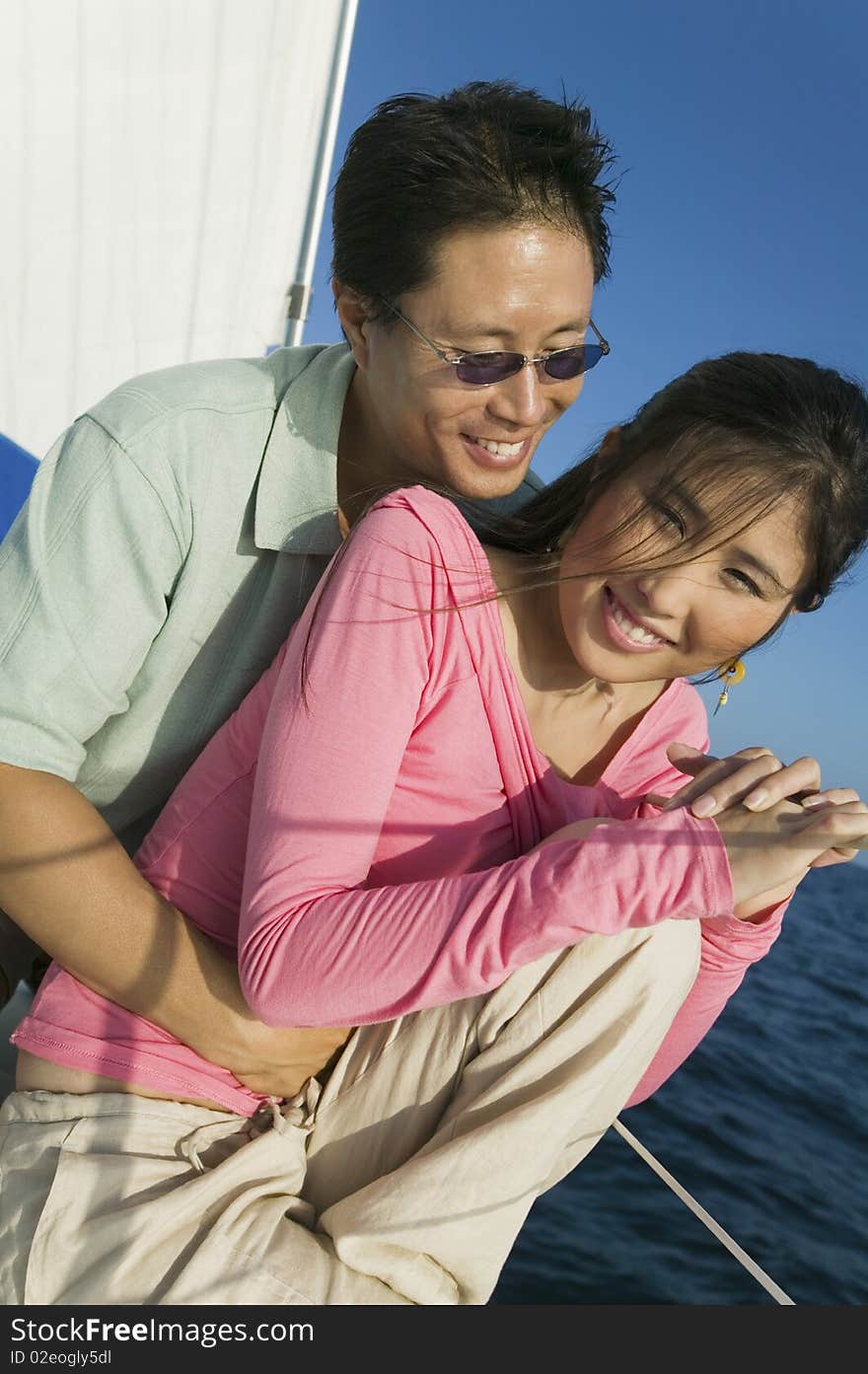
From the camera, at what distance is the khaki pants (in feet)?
4.90

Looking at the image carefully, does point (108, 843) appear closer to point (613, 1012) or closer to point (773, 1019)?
point (613, 1012)

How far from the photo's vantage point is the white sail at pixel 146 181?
3426mm

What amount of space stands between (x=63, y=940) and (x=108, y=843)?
0.14 metres

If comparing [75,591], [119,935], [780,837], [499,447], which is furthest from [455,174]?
[119,935]

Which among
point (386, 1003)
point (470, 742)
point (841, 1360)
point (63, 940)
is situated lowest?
point (841, 1360)

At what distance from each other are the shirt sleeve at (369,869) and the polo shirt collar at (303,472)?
33cm

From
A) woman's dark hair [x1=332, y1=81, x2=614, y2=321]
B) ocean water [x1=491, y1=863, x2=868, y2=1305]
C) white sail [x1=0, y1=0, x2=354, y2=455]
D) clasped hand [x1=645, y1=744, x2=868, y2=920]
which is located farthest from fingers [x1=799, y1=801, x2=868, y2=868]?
ocean water [x1=491, y1=863, x2=868, y2=1305]

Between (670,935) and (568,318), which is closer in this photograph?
(670,935)

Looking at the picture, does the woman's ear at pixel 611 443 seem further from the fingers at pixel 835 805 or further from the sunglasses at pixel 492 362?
the fingers at pixel 835 805

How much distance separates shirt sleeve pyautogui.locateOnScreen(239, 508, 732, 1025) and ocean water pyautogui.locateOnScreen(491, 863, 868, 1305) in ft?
10.7

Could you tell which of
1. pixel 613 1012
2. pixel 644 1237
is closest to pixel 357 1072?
pixel 613 1012

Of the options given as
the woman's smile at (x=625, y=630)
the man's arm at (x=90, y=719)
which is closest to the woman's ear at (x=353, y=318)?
the man's arm at (x=90, y=719)

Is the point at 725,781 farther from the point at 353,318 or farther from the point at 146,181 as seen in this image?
the point at 146,181

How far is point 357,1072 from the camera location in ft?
5.56
